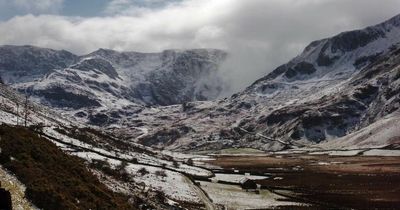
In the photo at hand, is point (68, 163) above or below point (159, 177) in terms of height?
above

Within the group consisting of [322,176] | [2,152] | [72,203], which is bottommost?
[322,176]

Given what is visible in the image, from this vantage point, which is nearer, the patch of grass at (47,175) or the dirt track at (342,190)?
the patch of grass at (47,175)

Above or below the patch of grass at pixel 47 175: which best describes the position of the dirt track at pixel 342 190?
below

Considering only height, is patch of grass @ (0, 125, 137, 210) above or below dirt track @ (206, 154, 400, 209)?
above

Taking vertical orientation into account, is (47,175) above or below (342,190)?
above

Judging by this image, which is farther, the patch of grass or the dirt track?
the dirt track

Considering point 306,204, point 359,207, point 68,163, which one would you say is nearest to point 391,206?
point 359,207

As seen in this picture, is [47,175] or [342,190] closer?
[47,175]

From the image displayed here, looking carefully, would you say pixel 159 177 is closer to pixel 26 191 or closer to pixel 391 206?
pixel 391 206
